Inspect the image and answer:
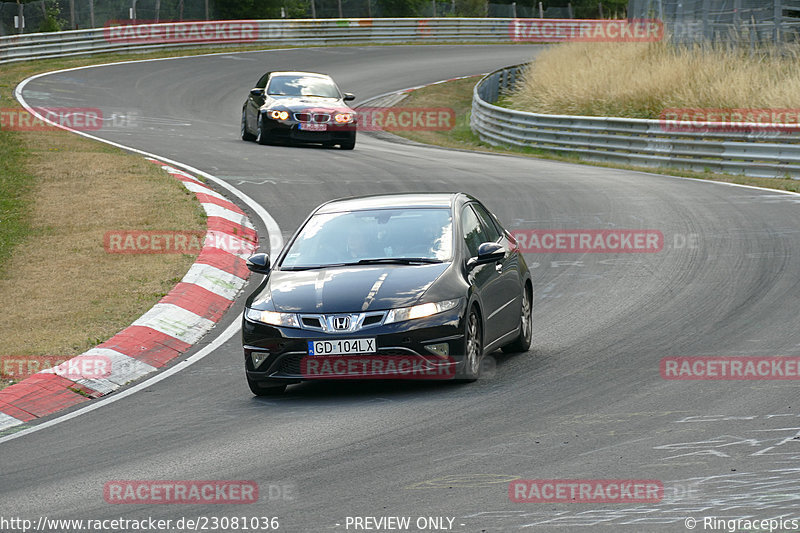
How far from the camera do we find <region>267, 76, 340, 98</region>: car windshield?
26781 millimetres

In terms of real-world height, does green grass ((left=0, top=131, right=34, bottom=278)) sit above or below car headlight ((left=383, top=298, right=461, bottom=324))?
below

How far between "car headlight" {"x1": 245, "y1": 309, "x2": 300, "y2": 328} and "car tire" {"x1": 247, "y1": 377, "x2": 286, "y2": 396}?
1.50ft

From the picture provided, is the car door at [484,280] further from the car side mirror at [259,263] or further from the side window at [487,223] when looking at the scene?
the car side mirror at [259,263]

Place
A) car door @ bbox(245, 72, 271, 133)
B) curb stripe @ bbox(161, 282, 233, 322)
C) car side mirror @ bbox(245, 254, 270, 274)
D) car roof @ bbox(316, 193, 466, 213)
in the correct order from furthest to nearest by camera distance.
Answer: car door @ bbox(245, 72, 271, 133)
curb stripe @ bbox(161, 282, 233, 322)
car roof @ bbox(316, 193, 466, 213)
car side mirror @ bbox(245, 254, 270, 274)

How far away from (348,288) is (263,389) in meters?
1.01

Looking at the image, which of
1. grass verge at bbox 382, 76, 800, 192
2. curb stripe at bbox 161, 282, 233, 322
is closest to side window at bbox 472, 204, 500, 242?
curb stripe at bbox 161, 282, 233, 322

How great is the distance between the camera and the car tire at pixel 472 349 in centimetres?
905

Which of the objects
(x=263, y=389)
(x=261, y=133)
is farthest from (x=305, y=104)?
(x=263, y=389)

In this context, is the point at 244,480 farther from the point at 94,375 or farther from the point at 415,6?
the point at 415,6

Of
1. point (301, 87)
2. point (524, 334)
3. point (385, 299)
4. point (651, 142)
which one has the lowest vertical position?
point (651, 142)

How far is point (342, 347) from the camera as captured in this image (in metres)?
8.73

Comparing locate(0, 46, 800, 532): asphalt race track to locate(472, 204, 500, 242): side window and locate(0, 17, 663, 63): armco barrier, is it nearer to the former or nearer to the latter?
locate(472, 204, 500, 242): side window

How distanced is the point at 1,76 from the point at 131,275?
27198 mm

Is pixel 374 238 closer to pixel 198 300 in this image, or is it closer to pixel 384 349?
pixel 384 349
